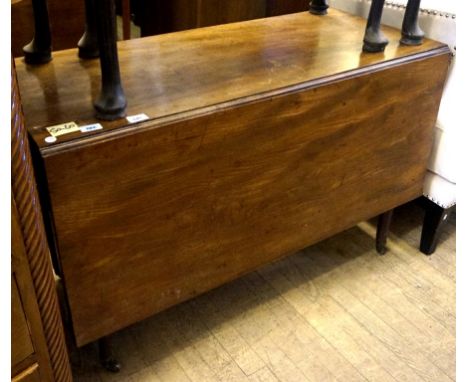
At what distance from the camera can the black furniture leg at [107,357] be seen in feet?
3.92

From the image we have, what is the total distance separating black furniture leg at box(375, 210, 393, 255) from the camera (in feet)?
5.18

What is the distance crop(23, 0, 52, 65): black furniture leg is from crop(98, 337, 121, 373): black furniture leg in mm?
640

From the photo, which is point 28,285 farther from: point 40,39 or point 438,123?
point 438,123

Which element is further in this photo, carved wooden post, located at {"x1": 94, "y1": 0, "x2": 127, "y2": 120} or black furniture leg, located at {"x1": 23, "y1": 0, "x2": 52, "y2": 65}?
black furniture leg, located at {"x1": 23, "y1": 0, "x2": 52, "y2": 65}

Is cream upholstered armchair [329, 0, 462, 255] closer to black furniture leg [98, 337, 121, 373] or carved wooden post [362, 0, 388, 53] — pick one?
carved wooden post [362, 0, 388, 53]

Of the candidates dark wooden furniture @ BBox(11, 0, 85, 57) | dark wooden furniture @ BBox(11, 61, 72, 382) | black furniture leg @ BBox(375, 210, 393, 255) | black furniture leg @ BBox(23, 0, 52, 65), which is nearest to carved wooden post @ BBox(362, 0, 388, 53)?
black furniture leg @ BBox(375, 210, 393, 255)

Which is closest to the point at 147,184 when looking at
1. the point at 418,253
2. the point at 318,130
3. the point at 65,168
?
the point at 65,168

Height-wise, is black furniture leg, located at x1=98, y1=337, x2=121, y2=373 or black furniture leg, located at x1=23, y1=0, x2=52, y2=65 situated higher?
black furniture leg, located at x1=23, y1=0, x2=52, y2=65

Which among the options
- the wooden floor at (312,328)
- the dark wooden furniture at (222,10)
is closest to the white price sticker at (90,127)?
the wooden floor at (312,328)

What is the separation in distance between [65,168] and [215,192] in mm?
327

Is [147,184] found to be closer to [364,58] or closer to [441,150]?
[364,58]

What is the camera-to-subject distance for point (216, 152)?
102 centimetres

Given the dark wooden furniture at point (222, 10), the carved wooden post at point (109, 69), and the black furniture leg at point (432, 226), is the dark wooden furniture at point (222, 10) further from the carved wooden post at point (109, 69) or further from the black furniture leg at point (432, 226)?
the carved wooden post at point (109, 69)

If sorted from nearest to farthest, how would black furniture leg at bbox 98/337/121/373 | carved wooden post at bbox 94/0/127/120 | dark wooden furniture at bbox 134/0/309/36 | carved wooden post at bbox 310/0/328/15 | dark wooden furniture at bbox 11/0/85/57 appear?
carved wooden post at bbox 94/0/127/120 → black furniture leg at bbox 98/337/121/373 → carved wooden post at bbox 310/0/328/15 → dark wooden furniture at bbox 11/0/85/57 → dark wooden furniture at bbox 134/0/309/36
